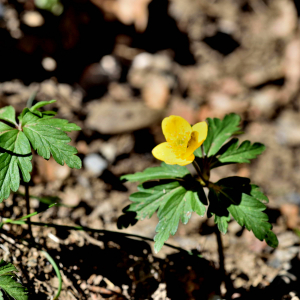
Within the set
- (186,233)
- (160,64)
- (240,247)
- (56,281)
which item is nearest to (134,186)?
(186,233)

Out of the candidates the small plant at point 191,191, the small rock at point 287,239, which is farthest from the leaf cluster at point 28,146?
the small rock at point 287,239

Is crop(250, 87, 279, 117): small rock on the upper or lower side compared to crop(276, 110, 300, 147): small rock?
upper

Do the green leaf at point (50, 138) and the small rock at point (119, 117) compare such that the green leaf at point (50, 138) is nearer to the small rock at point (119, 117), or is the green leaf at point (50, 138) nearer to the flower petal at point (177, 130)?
the flower petal at point (177, 130)

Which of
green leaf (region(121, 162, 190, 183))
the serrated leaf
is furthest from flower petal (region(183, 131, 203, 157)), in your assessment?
the serrated leaf

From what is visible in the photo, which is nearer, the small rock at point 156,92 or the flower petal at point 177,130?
the flower petal at point 177,130

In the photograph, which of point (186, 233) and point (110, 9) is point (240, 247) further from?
point (110, 9)

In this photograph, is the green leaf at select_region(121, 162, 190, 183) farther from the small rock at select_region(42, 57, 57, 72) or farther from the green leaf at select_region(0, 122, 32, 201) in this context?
the small rock at select_region(42, 57, 57, 72)
